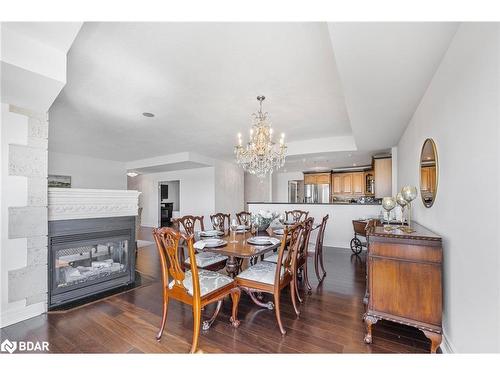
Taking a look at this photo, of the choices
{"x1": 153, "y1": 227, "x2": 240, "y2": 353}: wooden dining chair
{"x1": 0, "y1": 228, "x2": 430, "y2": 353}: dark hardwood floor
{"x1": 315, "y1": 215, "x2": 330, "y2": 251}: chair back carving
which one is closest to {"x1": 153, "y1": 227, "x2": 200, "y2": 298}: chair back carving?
{"x1": 153, "y1": 227, "x2": 240, "y2": 353}: wooden dining chair

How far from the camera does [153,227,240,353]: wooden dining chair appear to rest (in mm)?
1616

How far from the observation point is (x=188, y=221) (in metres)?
3.16

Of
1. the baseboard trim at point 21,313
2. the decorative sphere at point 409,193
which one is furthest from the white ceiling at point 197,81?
the baseboard trim at point 21,313

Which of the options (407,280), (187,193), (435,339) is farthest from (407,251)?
(187,193)

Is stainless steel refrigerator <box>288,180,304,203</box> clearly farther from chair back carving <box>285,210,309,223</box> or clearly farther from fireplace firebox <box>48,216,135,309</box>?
fireplace firebox <box>48,216,135,309</box>

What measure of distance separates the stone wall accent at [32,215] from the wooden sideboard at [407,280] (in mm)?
3132

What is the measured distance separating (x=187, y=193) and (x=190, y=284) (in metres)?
6.28

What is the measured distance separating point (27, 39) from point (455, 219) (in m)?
3.39

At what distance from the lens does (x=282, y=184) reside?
372 inches

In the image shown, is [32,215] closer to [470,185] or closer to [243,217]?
[243,217]

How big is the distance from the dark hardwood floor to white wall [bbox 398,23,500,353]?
61 centimetres

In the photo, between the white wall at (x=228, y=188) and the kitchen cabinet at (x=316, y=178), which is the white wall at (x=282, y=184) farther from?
the white wall at (x=228, y=188)

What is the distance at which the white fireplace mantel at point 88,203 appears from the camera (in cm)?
238
